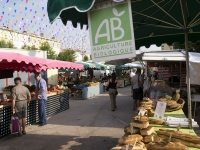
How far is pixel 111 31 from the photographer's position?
2.45 m

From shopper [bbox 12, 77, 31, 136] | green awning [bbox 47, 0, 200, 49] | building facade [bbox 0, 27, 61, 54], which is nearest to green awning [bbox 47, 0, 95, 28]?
green awning [bbox 47, 0, 200, 49]

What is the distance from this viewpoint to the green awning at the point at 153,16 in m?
2.28

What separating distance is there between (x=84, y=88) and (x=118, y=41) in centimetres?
1193

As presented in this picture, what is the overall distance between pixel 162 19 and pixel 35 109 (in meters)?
5.48

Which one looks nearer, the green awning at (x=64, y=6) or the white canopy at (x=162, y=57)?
the green awning at (x=64, y=6)

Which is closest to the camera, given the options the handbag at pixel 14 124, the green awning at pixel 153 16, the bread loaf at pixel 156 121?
the green awning at pixel 153 16

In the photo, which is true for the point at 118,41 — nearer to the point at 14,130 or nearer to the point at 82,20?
the point at 82,20

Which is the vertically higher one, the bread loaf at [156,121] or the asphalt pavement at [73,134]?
the bread loaf at [156,121]

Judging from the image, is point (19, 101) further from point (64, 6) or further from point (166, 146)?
point (166, 146)

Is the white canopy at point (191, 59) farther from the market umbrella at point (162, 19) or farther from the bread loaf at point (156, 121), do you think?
the bread loaf at point (156, 121)

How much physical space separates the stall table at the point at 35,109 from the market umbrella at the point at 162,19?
13.3ft

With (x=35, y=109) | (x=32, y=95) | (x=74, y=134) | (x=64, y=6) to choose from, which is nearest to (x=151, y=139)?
(x=64, y=6)

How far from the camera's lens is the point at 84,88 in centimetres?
1419

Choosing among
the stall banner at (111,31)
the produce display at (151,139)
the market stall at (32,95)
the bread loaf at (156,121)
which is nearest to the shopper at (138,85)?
the market stall at (32,95)
